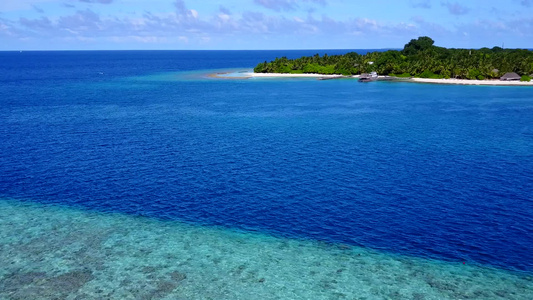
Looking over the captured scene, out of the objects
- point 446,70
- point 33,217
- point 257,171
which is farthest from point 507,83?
point 33,217

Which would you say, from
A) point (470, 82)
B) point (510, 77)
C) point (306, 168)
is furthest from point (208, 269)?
point (510, 77)

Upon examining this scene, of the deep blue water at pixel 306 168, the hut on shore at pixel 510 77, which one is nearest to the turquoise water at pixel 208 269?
the deep blue water at pixel 306 168

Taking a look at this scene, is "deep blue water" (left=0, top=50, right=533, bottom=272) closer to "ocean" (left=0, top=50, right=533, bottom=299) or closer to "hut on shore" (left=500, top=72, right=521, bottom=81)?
"ocean" (left=0, top=50, right=533, bottom=299)

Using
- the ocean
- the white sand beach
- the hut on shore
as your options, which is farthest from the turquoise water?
the hut on shore

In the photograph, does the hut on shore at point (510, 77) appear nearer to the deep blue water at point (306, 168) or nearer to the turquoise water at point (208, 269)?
the deep blue water at point (306, 168)

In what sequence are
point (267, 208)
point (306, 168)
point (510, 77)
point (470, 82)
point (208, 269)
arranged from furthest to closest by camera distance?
point (470, 82), point (510, 77), point (306, 168), point (267, 208), point (208, 269)

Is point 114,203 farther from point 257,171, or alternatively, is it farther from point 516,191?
point 516,191

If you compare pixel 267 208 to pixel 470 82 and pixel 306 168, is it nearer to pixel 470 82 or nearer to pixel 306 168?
pixel 306 168
